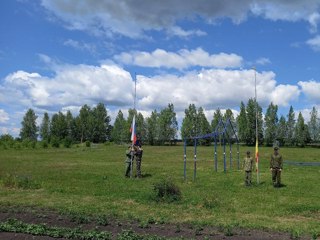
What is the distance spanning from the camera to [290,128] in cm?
12756

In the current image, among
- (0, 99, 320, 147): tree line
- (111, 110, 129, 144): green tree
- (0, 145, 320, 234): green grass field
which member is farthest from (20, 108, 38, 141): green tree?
(0, 145, 320, 234): green grass field

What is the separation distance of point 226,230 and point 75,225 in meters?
3.77

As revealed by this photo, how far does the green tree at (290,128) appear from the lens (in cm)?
12350

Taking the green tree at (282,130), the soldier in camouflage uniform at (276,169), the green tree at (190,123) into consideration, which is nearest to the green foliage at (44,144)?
the green tree at (190,123)

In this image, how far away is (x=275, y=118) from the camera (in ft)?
419

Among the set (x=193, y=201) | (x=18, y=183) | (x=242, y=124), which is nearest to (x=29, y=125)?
(x=242, y=124)

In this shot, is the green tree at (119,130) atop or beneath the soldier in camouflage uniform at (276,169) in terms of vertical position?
atop

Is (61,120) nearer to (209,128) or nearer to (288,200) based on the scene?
(209,128)

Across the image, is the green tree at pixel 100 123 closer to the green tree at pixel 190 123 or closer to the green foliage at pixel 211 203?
the green tree at pixel 190 123

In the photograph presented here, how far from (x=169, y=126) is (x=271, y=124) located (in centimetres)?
2954

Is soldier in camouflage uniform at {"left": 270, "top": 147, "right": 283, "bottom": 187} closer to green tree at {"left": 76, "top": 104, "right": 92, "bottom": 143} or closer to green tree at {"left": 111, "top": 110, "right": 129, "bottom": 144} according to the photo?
green tree at {"left": 111, "top": 110, "right": 129, "bottom": 144}

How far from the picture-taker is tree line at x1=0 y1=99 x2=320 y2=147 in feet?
404

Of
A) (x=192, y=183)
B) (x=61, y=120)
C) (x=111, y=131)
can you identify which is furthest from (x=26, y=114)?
(x=192, y=183)

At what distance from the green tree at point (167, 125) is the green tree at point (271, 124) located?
86.6 ft
